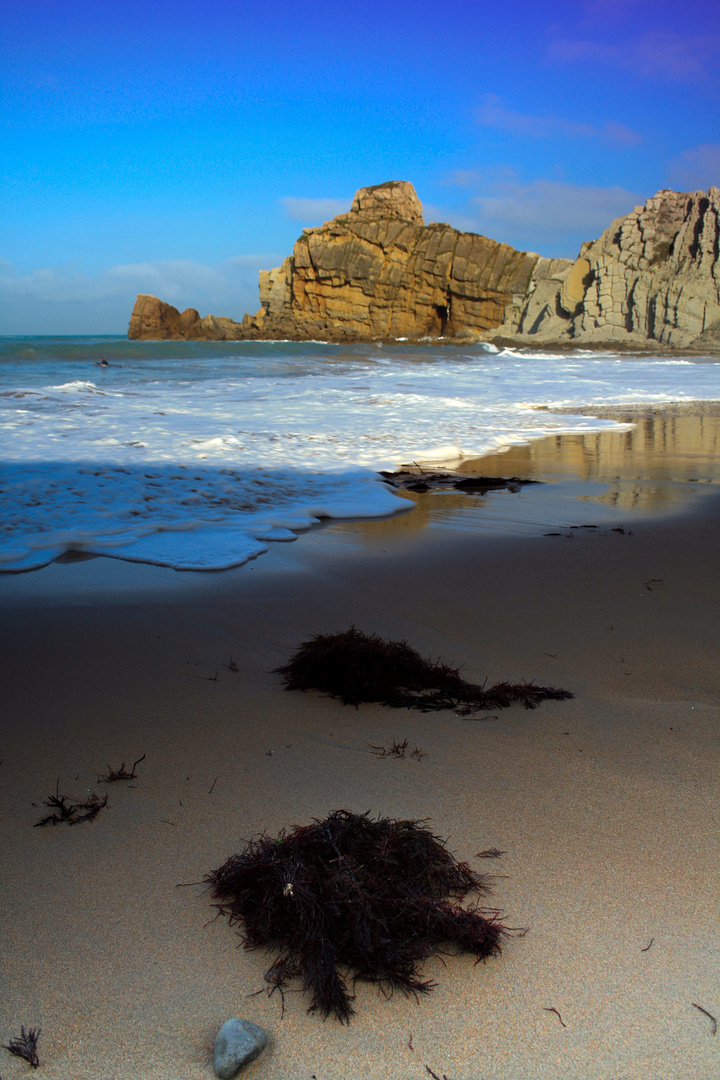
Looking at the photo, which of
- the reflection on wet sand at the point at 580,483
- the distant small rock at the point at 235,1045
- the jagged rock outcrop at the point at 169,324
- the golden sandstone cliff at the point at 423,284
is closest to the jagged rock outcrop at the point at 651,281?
the golden sandstone cliff at the point at 423,284

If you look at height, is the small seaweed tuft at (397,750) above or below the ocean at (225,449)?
below

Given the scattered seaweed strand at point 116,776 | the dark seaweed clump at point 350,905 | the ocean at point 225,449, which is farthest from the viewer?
the ocean at point 225,449

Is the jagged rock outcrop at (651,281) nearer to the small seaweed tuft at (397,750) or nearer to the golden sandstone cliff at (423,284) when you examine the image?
the golden sandstone cliff at (423,284)

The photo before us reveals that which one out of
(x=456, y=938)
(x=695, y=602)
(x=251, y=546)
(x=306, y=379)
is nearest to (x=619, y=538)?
(x=695, y=602)

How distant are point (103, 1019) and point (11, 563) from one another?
296 centimetres

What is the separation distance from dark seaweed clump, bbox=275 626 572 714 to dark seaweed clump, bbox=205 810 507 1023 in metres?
0.71

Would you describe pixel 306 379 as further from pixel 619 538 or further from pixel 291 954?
pixel 291 954

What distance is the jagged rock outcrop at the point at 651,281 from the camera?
145 feet

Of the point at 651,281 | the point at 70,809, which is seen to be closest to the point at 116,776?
the point at 70,809

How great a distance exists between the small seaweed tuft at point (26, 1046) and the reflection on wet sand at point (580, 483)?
3.26m

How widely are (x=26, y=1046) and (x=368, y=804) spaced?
2.63ft

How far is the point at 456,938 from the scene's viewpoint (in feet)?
3.92

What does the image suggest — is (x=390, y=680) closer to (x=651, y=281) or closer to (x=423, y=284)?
(x=651, y=281)

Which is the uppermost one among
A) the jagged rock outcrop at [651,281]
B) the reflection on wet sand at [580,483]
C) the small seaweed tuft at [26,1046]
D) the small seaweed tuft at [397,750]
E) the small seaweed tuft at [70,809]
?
the jagged rock outcrop at [651,281]
